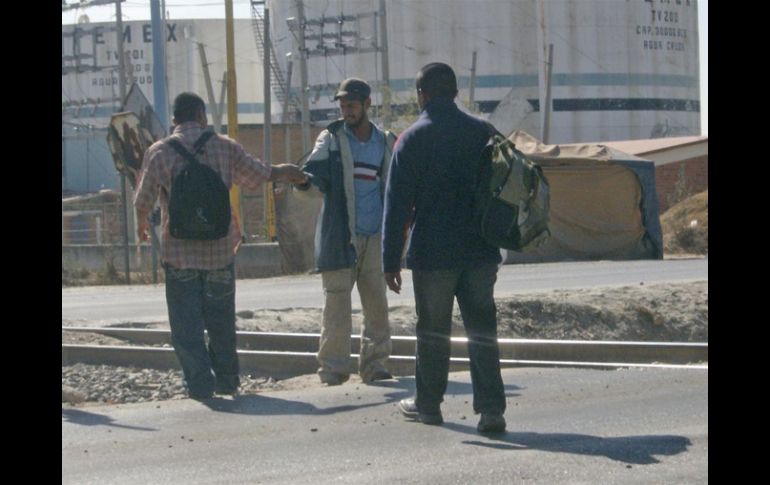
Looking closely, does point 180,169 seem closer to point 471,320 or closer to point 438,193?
point 438,193

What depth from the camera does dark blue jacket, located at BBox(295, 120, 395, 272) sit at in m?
8.52

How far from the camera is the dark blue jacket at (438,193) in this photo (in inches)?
269

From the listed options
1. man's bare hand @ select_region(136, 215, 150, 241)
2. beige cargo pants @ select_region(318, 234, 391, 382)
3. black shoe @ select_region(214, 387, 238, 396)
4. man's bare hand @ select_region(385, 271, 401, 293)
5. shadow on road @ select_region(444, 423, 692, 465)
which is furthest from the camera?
beige cargo pants @ select_region(318, 234, 391, 382)

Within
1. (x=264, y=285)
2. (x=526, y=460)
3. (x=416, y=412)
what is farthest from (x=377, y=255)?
(x=264, y=285)

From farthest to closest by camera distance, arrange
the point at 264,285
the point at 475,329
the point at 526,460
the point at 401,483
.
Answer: the point at 264,285
the point at 475,329
the point at 526,460
the point at 401,483

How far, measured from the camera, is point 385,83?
150 feet

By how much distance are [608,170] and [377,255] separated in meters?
19.3

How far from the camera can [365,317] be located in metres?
8.99

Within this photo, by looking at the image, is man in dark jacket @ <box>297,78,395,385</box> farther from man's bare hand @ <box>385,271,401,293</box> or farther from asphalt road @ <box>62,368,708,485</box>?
man's bare hand @ <box>385,271,401,293</box>

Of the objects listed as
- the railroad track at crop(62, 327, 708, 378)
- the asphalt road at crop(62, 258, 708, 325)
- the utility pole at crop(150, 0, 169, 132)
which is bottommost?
the asphalt road at crop(62, 258, 708, 325)

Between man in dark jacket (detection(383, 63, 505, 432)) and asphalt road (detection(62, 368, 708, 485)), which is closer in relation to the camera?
asphalt road (detection(62, 368, 708, 485))

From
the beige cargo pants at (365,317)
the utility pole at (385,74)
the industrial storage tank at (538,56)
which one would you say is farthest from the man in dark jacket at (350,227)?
the industrial storage tank at (538,56)

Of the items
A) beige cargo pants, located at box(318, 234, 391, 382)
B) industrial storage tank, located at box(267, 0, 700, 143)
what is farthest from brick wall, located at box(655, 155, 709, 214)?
beige cargo pants, located at box(318, 234, 391, 382)
